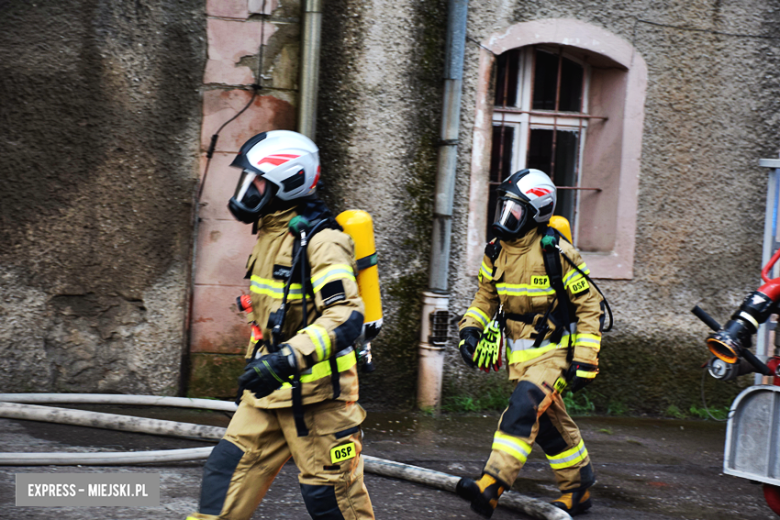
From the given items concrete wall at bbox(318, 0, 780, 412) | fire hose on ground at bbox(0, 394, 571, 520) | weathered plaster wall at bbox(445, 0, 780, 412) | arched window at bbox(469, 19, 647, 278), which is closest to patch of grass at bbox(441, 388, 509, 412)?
concrete wall at bbox(318, 0, 780, 412)

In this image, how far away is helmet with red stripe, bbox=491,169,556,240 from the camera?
380 centimetres

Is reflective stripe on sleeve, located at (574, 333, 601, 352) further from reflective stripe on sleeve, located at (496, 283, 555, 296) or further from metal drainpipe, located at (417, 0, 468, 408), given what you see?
metal drainpipe, located at (417, 0, 468, 408)

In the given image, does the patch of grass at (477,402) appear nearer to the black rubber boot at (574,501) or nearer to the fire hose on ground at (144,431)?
the fire hose on ground at (144,431)

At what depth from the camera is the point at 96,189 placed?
5.11m

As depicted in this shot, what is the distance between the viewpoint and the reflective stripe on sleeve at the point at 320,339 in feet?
7.97

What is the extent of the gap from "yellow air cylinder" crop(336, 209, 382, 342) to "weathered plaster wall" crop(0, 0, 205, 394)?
107 inches

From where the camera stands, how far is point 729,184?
20.1 feet

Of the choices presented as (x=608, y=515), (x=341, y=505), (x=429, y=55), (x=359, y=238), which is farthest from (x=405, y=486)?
(x=429, y=55)

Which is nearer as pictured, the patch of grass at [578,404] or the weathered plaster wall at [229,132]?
the weathered plaster wall at [229,132]

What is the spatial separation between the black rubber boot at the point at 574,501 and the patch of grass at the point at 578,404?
203cm

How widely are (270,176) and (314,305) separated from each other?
475 mm

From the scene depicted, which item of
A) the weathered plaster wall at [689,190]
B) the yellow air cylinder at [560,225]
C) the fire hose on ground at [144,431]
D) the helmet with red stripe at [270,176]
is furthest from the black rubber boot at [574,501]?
the weathered plaster wall at [689,190]

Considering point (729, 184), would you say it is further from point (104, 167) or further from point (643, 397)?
point (104, 167)

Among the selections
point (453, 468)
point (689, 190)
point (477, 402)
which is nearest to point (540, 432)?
point (453, 468)
